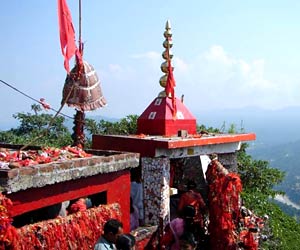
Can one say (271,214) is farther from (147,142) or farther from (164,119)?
(147,142)

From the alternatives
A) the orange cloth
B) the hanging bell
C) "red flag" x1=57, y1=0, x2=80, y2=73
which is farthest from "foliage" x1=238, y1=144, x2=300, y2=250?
"red flag" x1=57, y1=0, x2=80, y2=73

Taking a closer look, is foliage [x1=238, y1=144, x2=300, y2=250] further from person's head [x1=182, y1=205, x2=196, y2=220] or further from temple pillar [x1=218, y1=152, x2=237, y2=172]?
person's head [x1=182, y1=205, x2=196, y2=220]

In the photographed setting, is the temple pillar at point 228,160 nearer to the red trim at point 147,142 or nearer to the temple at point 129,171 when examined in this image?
the temple at point 129,171

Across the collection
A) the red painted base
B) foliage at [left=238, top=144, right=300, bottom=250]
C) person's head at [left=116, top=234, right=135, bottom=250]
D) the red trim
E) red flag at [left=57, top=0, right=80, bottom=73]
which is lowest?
foliage at [left=238, top=144, right=300, bottom=250]

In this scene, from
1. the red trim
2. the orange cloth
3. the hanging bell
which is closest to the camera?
the orange cloth

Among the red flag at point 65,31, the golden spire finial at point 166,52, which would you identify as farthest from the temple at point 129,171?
the red flag at point 65,31

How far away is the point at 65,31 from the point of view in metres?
9.45

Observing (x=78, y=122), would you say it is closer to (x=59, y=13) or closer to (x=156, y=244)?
(x=59, y=13)

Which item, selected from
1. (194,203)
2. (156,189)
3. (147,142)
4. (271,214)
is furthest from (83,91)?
(271,214)

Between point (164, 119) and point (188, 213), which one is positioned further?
point (164, 119)

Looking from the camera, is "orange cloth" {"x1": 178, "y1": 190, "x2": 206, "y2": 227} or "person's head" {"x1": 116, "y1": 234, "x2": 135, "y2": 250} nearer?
"person's head" {"x1": 116, "y1": 234, "x2": 135, "y2": 250}

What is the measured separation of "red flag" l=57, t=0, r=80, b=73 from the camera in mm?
9391

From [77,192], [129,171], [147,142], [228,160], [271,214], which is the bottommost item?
[271,214]

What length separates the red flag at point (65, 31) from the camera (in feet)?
30.8
